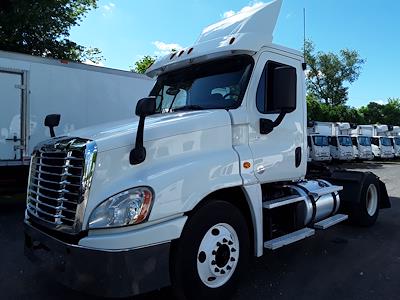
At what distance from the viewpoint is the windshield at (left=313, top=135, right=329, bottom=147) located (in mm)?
23888

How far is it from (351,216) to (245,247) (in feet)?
13.0

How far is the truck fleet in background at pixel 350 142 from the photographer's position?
78.9 feet

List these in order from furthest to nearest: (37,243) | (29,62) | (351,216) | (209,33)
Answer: (29,62) < (351,216) < (209,33) < (37,243)

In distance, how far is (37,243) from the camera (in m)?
3.98

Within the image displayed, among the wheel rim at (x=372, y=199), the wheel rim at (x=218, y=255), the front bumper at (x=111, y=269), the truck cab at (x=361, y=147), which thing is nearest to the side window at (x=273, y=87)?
the wheel rim at (x=218, y=255)

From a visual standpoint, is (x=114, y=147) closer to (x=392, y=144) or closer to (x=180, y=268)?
(x=180, y=268)

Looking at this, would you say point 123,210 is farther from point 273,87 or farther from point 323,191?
point 323,191

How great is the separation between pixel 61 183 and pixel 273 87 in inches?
96.2

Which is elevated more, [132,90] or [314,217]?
[132,90]

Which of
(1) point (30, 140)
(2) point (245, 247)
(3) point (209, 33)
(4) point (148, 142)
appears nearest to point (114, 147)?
(4) point (148, 142)

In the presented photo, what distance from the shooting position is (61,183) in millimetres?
3645

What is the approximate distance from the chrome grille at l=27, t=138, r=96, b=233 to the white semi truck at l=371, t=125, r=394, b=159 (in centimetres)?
3040

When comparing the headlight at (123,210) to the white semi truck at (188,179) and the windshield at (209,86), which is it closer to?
the white semi truck at (188,179)

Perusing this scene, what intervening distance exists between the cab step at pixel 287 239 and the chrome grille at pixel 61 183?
219 centimetres
